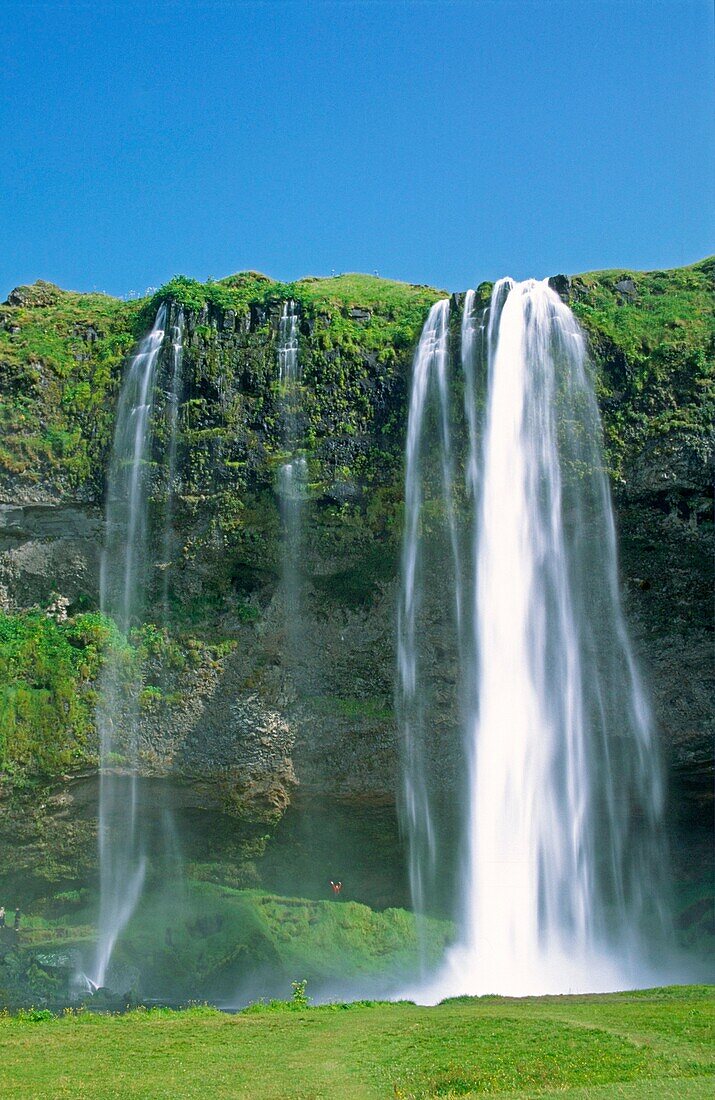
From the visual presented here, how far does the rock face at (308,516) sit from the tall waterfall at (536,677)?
65 cm

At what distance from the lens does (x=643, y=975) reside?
2397 cm

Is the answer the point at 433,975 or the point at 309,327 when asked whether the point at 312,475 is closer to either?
the point at 309,327

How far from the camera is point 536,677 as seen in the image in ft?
85.1

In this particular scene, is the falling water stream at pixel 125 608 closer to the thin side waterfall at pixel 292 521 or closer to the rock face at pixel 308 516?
the rock face at pixel 308 516

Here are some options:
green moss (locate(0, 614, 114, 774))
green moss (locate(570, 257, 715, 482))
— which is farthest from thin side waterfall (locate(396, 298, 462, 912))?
green moss (locate(0, 614, 114, 774))

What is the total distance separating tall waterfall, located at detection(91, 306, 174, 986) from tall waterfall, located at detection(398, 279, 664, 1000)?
7068mm

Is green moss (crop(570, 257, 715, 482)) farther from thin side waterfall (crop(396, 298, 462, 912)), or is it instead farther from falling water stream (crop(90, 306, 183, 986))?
falling water stream (crop(90, 306, 183, 986))

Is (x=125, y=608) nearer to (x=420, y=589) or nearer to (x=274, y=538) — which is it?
(x=274, y=538)

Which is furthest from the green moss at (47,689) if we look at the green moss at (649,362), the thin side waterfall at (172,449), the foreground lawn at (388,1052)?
the green moss at (649,362)

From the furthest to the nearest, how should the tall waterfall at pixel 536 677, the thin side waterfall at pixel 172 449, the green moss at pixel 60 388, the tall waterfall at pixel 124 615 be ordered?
the green moss at pixel 60 388 < the thin side waterfall at pixel 172 449 < the tall waterfall at pixel 124 615 < the tall waterfall at pixel 536 677

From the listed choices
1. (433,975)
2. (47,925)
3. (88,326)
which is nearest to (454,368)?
(88,326)

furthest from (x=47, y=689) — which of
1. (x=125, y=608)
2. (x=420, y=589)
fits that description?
(x=420, y=589)

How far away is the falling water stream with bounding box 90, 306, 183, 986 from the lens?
26.4 metres

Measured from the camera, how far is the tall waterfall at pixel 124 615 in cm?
2639
